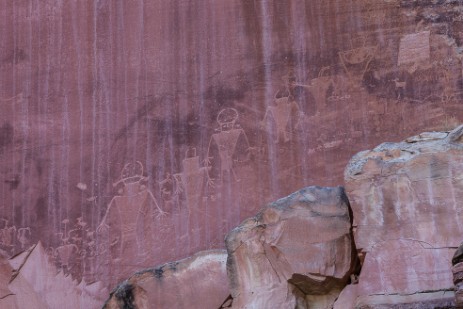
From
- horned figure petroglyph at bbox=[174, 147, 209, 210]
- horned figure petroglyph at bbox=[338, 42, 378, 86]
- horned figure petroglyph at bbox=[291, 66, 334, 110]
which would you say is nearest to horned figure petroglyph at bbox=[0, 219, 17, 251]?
horned figure petroglyph at bbox=[174, 147, 209, 210]

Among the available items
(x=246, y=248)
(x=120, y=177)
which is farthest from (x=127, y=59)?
(x=246, y=248)

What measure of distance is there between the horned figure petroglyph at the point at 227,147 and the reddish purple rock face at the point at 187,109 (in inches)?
0.4

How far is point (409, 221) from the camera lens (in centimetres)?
543

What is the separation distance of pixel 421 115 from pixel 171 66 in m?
2.10

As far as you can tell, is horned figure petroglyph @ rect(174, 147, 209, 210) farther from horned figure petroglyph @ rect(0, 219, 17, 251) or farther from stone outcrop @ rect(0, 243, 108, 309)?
horned figure petroglyph @ rect(0, 219, 17, 251)

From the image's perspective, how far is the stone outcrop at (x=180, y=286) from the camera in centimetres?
638

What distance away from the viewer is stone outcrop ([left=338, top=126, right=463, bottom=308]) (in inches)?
210

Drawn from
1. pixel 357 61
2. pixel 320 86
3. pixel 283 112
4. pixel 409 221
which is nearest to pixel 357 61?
pixel 357 61

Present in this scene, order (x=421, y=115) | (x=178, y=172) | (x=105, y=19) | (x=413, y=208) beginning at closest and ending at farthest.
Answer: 1. (x=413, y=208)
2. (x=421, y=115)
3. (x=178, y=172)
4. (x=105, y=19)

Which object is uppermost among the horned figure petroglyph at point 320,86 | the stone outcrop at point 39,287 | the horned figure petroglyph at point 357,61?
the horned figure petroglyph at point 357,61

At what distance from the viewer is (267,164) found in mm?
8516

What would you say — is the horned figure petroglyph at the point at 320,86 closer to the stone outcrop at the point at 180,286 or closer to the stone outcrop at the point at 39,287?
the stone outcrop at the point at 39,287

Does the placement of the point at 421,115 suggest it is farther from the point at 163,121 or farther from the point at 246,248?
the point at 246,248

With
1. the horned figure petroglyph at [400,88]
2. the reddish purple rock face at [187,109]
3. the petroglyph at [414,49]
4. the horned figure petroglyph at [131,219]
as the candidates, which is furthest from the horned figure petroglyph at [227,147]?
the petroglyph at [414,49]
